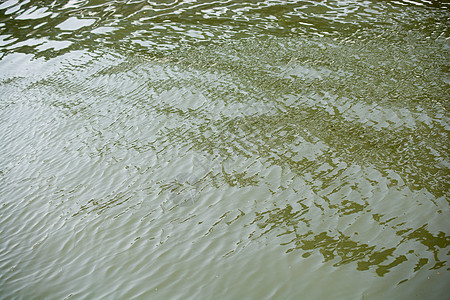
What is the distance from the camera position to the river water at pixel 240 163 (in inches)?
286

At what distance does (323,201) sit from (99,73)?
466 inches

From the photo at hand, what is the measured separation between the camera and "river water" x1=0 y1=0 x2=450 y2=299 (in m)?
7.27

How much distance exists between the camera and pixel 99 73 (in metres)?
16.6

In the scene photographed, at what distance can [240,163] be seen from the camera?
9984mm

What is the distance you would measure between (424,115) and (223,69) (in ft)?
23.6

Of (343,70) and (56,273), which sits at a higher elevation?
(343,70)

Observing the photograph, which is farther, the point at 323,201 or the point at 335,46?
the point at 335,46

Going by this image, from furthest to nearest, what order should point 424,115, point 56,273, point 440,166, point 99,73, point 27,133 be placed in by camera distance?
1. point 99,73
2. point 27,133
3. point 424,115
4. point 440,166
5. point 56,273

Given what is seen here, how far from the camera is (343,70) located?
1338 cm

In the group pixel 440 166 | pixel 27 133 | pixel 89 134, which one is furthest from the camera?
pixel 27 133

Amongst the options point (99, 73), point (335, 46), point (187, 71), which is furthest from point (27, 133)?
point (335, 46)

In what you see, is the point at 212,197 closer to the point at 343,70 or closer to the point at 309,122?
the point at 309,122

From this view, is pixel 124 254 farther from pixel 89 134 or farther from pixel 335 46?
pixel 335 46

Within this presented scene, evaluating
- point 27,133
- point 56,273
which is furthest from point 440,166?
point 27,133
